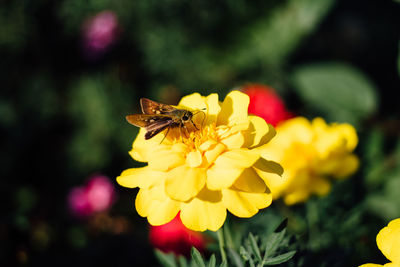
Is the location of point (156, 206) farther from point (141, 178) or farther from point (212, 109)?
point (212, 109)

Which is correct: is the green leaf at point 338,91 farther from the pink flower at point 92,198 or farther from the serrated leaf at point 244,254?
the serrated leaf at point 244,254

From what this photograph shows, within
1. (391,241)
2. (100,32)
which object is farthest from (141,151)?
(100,32)

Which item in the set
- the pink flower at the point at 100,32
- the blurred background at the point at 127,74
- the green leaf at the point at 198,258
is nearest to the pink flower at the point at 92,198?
the blurred background at the point at 127,74

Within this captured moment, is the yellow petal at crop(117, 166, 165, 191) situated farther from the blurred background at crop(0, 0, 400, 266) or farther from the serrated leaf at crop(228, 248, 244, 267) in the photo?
the blurred background at crop(0, 0, 400, 266)

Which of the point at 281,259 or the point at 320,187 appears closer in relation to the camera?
the point at 281,259

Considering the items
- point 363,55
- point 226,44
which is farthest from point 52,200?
point 363,55

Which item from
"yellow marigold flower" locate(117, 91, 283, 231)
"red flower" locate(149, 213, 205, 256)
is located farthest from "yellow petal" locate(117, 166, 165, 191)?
"red flower" locate(149, 213, 205, 256)
